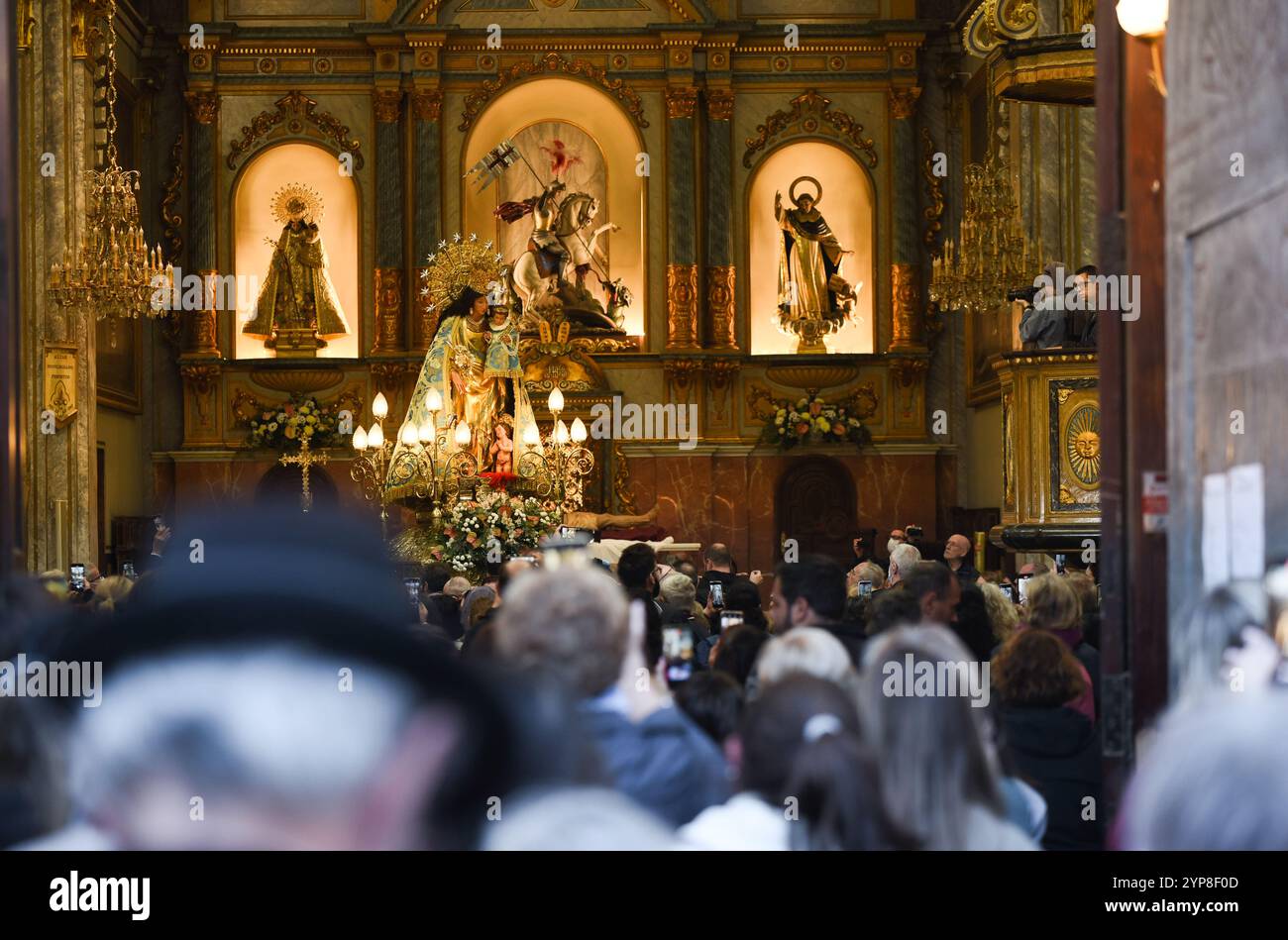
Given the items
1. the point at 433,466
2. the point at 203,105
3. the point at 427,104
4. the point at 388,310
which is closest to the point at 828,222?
the point at 427,104

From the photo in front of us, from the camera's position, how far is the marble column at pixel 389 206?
21.2 m

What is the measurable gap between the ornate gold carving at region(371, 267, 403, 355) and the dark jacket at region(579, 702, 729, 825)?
57.3 feet

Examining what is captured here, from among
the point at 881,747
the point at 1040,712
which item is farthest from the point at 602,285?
the point at 881,747

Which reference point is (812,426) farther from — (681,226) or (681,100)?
(681,100)

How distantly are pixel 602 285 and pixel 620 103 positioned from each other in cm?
225

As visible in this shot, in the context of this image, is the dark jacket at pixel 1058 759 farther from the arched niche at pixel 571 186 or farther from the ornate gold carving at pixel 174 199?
the ornate gold carving at pixel 174 199

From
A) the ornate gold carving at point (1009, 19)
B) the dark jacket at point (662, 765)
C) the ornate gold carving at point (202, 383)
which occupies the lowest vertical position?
the dark jacket at point (662, 765)

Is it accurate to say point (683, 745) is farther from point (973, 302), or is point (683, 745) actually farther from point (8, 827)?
point (973, 302)

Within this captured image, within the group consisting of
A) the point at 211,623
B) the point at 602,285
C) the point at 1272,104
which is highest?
the point at 602,285

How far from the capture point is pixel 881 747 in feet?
10.9

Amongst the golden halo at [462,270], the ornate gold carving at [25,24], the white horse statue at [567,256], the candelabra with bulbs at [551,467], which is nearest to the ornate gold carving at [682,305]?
the white horse statue at [567,256]

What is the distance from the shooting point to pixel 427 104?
21.1 m

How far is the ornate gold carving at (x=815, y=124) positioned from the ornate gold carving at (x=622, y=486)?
13.7 ft

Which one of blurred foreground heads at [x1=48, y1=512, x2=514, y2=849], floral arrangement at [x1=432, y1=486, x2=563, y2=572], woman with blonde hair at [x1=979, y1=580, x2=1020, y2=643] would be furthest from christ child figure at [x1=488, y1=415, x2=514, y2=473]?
blurred foreground heads at [x1=48, y1=512, x2=514, y2=849]
